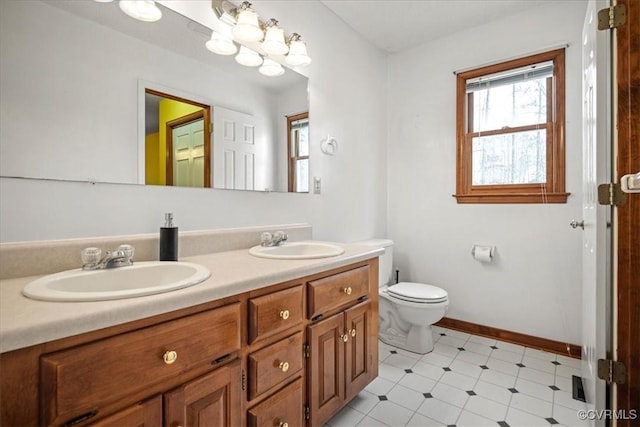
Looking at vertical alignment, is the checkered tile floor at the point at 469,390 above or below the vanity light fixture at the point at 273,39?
below

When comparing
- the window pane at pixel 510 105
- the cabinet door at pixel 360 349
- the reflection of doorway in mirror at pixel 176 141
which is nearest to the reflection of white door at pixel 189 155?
the reflection of doorway in mirror at pixel 176 141

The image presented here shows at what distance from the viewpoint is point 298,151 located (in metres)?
2.03

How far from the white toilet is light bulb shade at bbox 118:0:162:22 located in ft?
6.92

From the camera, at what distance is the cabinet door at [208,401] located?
824mm

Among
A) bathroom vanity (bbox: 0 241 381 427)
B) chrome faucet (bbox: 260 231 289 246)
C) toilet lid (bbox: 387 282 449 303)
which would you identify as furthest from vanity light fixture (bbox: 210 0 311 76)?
toilet lid (bbox: 387 282 449 303)

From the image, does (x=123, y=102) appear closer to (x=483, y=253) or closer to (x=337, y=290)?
(x=337, y=290)

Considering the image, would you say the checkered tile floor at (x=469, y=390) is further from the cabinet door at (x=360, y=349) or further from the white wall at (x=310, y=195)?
the white wall at (x=310, y=195)

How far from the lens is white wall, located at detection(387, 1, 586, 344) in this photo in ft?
7.17

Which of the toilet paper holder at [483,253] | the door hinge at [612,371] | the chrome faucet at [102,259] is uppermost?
the chrome faucet at [102,259]

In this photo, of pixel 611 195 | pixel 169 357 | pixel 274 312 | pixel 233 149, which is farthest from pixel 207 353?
pixel 611 195

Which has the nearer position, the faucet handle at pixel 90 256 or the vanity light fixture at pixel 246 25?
the faucet handle at pixel 90 256

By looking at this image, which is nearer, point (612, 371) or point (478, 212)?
point (612, 371)

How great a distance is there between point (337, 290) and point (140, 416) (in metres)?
0.85

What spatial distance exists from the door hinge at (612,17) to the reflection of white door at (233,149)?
1.64 m
